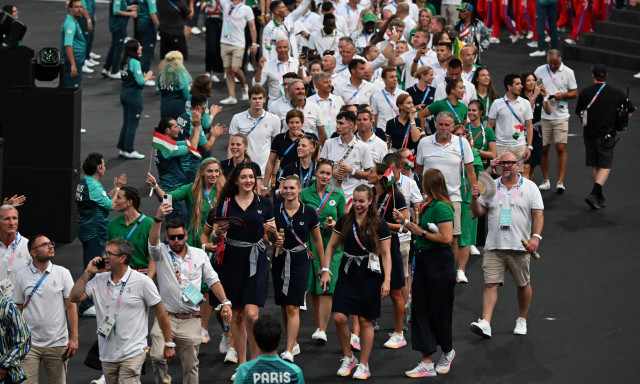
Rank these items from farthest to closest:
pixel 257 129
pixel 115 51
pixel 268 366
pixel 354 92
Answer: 1. pixel 115 51
2. pixel 354 92
3. pixel 257 129
4. pixel 268 366

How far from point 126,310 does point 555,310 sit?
5.24m

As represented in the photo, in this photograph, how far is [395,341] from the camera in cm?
1158

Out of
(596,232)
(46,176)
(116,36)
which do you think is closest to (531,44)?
(116,36)

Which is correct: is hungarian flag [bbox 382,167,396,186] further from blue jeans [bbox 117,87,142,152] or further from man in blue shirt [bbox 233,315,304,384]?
blue jeans [bbox 117,87,142,152]

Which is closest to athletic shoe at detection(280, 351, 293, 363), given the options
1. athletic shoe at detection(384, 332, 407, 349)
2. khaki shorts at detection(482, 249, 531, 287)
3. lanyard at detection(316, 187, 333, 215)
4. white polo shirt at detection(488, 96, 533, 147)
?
athletic shoe at detection(384, 332, 407, 349)

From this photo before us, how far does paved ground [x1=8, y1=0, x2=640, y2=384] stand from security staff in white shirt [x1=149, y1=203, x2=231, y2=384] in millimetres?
869

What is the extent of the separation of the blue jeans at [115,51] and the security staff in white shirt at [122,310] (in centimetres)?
1293

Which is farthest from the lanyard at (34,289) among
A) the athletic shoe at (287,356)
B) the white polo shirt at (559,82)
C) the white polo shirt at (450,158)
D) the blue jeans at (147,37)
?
the blue jeans at (147,37)

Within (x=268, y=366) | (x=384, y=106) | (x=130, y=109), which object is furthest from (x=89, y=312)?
(x=130, y=109)

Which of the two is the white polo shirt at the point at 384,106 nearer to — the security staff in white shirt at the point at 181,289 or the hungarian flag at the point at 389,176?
the hungarian flag at the point at 389,176

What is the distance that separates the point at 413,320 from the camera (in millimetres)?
10992

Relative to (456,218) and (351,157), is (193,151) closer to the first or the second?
(351,157)

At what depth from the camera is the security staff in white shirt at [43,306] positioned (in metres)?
9.84

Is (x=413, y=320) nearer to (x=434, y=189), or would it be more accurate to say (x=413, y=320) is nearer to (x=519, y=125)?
(x=434, y=189)
